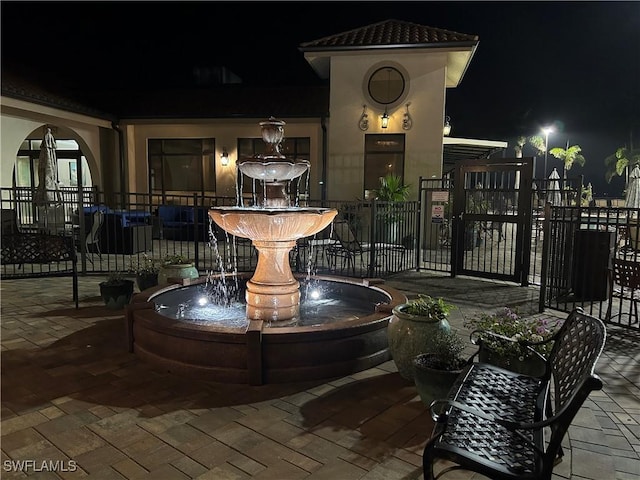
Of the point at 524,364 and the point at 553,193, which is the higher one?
the point at 553,193

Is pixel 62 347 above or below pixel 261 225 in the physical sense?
below

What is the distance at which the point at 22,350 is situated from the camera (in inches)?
182

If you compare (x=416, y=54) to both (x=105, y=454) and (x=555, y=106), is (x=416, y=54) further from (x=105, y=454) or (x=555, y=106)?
(x=555, y=106)

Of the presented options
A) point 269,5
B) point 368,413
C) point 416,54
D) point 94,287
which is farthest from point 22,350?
point 269,5

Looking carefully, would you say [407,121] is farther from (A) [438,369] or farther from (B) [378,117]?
(A) [438,369]

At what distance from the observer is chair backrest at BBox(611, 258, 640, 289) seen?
17.1ft

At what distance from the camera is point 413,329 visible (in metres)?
3.81

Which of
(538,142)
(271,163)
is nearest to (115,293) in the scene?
(271,163)

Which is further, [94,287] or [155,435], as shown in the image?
[94,287]

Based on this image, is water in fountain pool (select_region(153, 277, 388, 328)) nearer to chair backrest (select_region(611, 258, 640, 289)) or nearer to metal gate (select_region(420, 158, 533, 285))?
chair backrest (select_region(611, 258, 640, 289))

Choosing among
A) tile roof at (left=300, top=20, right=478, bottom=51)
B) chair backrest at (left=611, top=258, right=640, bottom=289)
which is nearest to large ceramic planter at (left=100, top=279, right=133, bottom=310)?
chair backrest at (left=611, top=258, right=640, bottom=289)

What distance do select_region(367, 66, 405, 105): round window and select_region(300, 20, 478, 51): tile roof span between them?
733mm

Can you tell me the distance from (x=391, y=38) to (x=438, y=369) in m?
11.7

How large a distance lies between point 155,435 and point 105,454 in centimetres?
32
